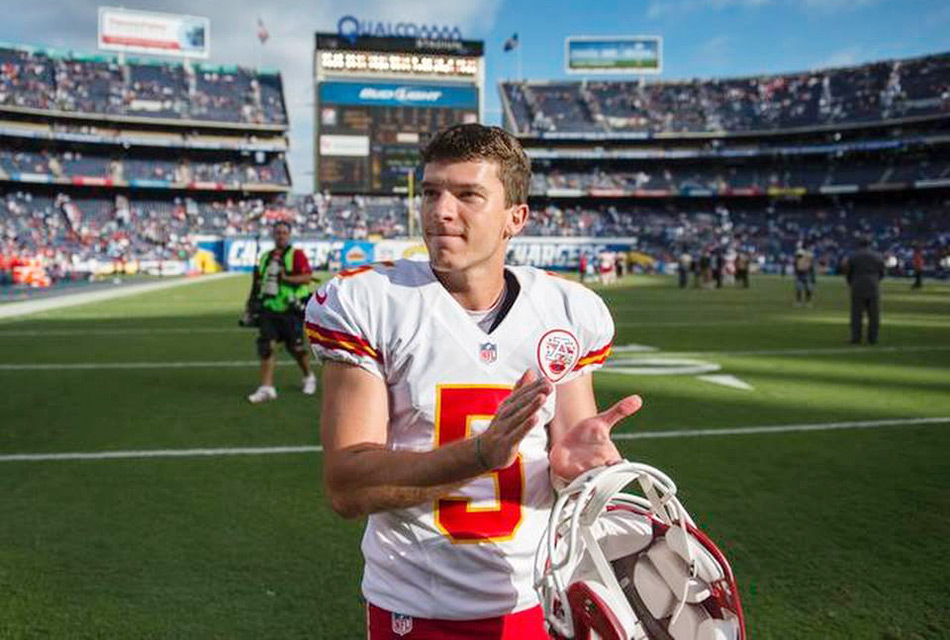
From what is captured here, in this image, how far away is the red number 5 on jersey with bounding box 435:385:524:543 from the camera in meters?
1.94

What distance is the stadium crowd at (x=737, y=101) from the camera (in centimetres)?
5822

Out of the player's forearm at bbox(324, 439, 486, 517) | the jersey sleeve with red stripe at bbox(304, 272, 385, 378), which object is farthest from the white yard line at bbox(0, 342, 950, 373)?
the player's forearm at bbox(324, 439, 486, 517)

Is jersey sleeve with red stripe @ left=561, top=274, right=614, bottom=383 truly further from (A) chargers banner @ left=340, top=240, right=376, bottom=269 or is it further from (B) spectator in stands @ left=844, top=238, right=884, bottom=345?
(A) chargers banner @ left=340, top=240, right=376, bottom=269

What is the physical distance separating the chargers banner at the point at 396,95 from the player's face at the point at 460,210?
52.6m

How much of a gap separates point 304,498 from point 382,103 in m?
50.1

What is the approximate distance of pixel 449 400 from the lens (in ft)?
6.38

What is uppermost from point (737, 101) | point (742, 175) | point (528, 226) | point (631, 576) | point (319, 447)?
point (737, 101)

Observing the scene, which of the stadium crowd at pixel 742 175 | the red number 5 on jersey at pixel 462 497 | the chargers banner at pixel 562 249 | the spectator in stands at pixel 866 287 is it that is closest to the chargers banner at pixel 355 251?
the chargers banner at pixel 562 249

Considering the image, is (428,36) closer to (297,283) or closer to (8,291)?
(8,291)

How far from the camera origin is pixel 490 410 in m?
1.96

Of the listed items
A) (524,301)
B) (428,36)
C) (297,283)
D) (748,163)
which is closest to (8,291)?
(297,283)

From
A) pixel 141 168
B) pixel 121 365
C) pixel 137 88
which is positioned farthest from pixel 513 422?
pixel 137 88

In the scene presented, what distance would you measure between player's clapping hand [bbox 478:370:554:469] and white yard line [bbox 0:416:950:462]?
16.1ft

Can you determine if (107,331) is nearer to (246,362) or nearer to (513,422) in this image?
(246,362)
